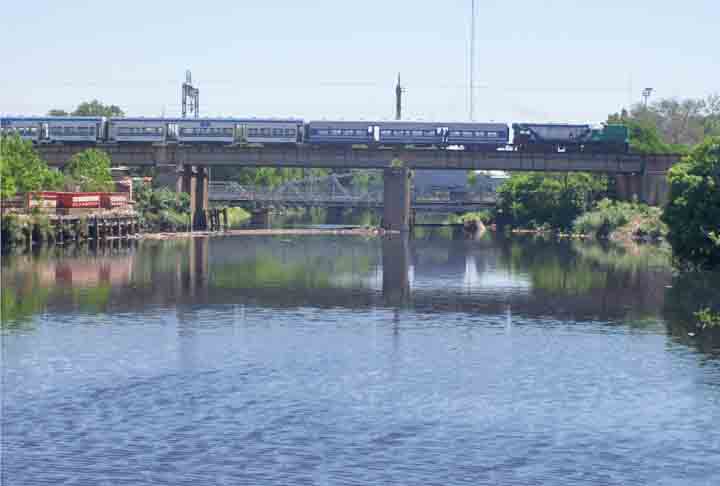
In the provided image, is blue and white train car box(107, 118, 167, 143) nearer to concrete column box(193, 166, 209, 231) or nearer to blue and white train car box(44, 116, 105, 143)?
blue and white train car box(44, 116, 105, 143)

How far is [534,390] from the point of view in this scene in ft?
142

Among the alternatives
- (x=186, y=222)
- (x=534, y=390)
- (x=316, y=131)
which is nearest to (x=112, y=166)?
(x=186, y=222)

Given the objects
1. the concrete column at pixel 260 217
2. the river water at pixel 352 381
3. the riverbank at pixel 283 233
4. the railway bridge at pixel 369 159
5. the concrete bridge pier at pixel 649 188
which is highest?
the railway bridge at pixel 369 159

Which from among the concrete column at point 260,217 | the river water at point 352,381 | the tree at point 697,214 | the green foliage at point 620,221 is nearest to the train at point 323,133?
the green foliage at point 620,221

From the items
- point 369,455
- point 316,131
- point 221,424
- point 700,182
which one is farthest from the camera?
point 316,131

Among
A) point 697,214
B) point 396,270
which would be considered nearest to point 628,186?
point 396,270

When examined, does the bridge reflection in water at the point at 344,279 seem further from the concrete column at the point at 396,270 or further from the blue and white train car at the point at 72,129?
the blue and white train car at the point at 72,129

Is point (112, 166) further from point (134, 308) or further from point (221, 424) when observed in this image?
point (221, 424)

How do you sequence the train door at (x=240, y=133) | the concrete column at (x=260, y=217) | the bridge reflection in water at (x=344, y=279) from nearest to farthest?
the bridge reflection in water at (x=344, y=279) < the train door at (x=240, y=133) < the concrete column at (x=260, y=217)

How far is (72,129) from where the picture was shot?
146 m

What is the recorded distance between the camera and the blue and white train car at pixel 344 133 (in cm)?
14375

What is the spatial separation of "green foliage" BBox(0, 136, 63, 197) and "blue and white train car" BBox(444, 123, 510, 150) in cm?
4622

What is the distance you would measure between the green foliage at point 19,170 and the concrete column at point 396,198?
40.5 meters

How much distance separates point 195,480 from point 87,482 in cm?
260
